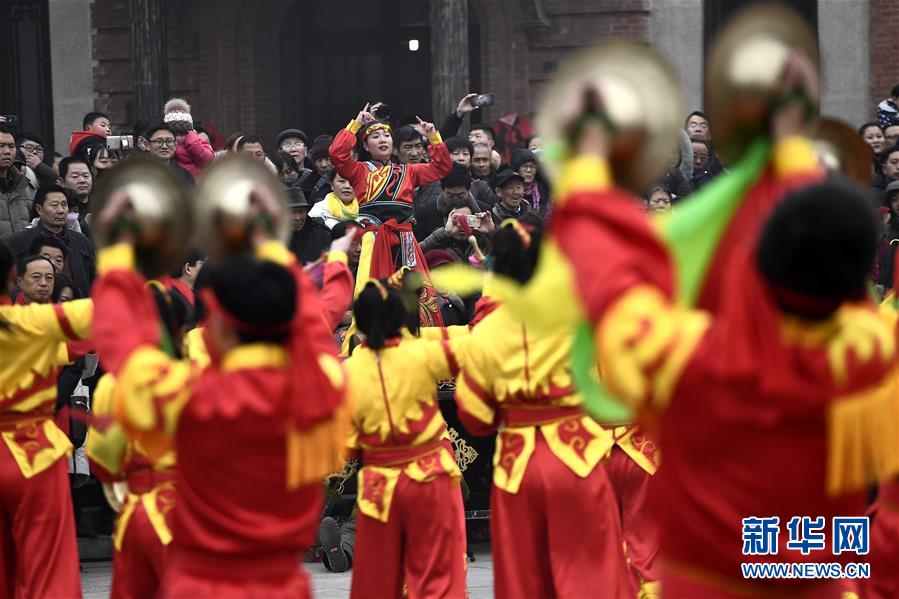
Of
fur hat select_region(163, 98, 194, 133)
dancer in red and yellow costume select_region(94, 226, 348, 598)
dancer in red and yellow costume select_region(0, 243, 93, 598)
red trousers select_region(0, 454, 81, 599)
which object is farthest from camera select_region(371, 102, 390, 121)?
dancer in red and yellow costume select_region(94, 226, 348, 598)

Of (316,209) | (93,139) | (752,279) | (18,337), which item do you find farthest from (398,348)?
(93,139)

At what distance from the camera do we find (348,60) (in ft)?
64.6

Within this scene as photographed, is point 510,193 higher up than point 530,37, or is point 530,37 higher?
point 530,37

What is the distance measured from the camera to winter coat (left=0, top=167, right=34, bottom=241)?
11.0 meters

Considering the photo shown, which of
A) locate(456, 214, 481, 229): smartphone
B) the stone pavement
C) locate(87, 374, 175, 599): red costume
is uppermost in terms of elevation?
locate(456, 214, 481, 229): smartphone

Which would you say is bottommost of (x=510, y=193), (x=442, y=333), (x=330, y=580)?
(x=330, y=580)

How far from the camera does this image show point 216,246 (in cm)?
484

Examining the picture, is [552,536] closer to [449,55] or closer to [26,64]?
[449,55]

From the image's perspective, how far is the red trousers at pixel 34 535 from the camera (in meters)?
6.96

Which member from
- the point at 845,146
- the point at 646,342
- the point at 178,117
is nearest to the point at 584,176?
the point at 646,342

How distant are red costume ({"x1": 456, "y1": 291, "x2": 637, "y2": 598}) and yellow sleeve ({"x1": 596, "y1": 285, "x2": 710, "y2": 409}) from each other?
10.5ft

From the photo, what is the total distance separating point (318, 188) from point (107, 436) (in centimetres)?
694

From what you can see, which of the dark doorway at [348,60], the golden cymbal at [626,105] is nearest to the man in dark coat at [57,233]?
the golden cymbal at [626,105]

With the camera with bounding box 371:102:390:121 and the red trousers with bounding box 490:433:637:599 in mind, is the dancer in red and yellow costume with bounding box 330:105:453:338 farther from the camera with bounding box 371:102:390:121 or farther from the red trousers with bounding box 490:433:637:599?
the red trousers with bounding box 490:433:637:599
